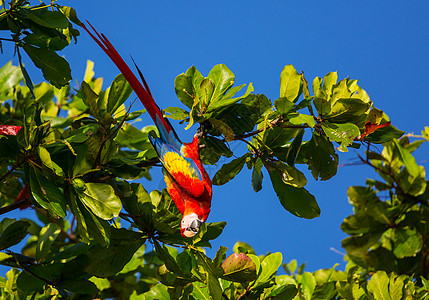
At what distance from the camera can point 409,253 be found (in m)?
2.61

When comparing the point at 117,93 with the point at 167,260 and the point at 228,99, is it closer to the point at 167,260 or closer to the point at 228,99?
the point at 228,99

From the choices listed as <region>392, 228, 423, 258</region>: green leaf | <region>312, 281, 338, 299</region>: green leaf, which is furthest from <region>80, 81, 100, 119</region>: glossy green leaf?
<region>392, 228, 423, 258</region>: green leaf

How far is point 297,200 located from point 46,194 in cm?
83

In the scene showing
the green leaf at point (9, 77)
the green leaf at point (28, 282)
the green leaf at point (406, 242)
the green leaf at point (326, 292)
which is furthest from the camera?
the green leaf at point (406, 242)

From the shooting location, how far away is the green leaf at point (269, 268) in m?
1.80

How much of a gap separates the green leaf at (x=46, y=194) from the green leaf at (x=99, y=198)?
0.20ft

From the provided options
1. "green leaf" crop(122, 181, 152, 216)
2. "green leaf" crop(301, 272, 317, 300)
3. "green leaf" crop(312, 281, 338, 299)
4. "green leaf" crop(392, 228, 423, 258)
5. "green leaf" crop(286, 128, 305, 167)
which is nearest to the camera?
"green leaf" crop(286, 128, 305, 167)

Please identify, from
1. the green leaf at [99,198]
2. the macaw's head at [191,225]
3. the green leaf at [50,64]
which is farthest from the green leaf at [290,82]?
the green leaf at [50,64]

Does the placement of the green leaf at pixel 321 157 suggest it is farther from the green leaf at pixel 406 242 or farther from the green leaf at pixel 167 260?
the green leaf at pixel 406 242

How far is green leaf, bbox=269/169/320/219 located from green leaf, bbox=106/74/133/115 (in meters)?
0.61

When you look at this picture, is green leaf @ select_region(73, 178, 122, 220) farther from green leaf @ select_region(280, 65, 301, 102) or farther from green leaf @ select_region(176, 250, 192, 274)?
green leaf @ select_region(280, 65, 301, 102)

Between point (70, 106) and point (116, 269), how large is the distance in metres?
1.78

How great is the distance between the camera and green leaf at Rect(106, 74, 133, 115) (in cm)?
168

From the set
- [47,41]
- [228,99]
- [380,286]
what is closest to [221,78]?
[228,99]
